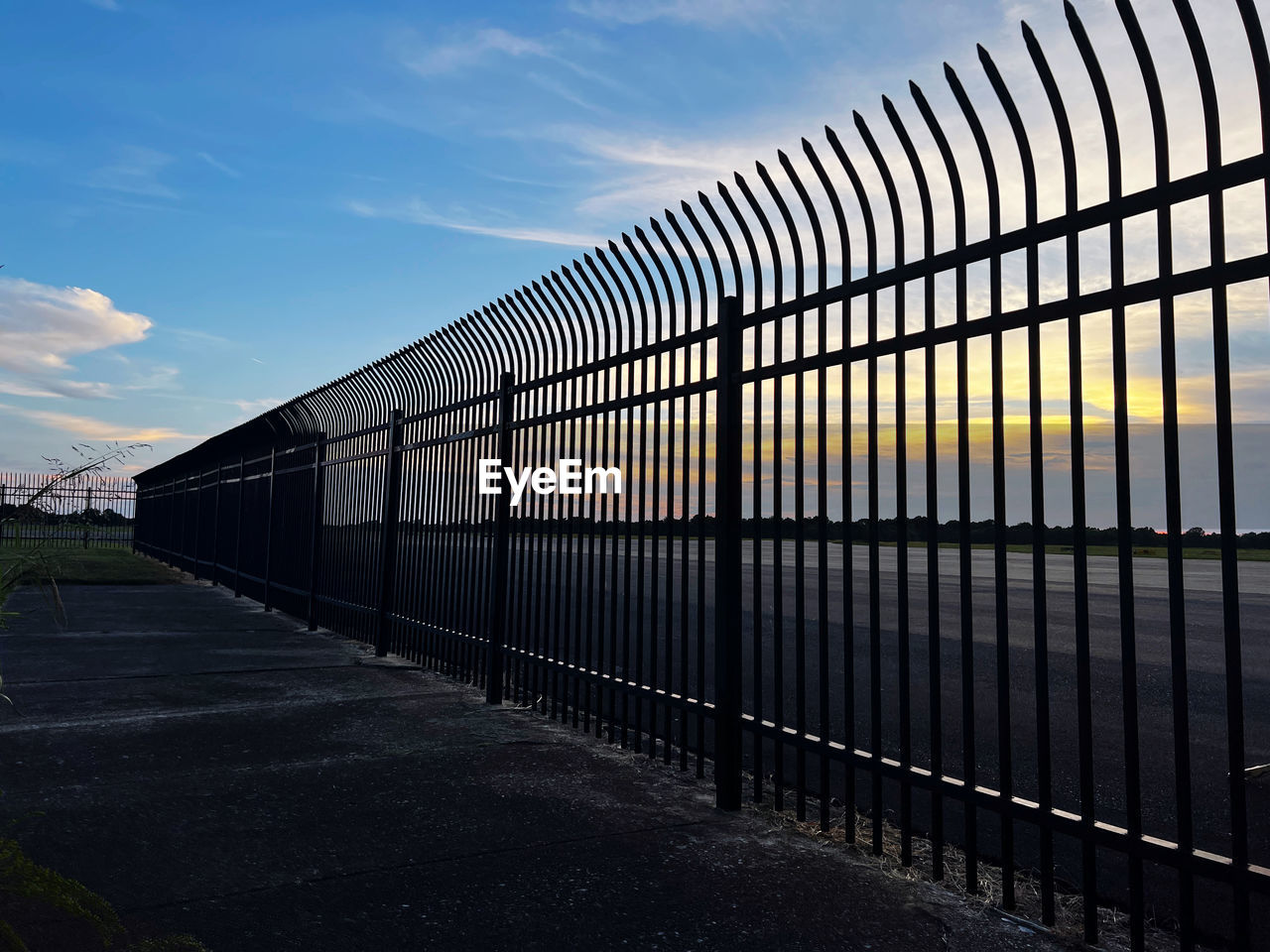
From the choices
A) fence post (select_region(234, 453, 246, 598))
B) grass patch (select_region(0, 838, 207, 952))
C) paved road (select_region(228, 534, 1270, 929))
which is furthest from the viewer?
fence post (select_region(234, 453, 246, 598))

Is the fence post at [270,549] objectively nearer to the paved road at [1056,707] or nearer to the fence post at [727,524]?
the paved road at [1056,707]

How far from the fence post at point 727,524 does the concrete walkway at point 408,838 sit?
22.1 inches

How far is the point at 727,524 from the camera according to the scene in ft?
16.3

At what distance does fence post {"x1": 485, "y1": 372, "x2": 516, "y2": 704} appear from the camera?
7.23 m

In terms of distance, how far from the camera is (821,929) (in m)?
3.25

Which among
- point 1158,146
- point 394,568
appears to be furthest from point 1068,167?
point 394,568

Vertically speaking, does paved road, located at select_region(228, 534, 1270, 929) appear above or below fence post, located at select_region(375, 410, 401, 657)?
below

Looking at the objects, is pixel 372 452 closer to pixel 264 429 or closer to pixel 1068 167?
pixel 264 429

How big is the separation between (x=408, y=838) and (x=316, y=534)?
29.0ft

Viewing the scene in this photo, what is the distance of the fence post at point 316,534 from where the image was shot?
40.2 feet

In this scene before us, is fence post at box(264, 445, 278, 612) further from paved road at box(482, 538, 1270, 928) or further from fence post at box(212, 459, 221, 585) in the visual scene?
paved road at box(482, 538, 1270, 928)

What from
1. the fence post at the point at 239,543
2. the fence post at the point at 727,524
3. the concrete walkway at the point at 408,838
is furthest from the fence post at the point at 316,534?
the fence post at the point at 727,524

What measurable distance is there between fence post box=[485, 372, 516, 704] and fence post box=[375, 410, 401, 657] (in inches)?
105

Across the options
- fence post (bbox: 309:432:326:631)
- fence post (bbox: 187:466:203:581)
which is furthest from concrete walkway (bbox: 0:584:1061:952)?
fence post (bbox: 187:466:203:581)
